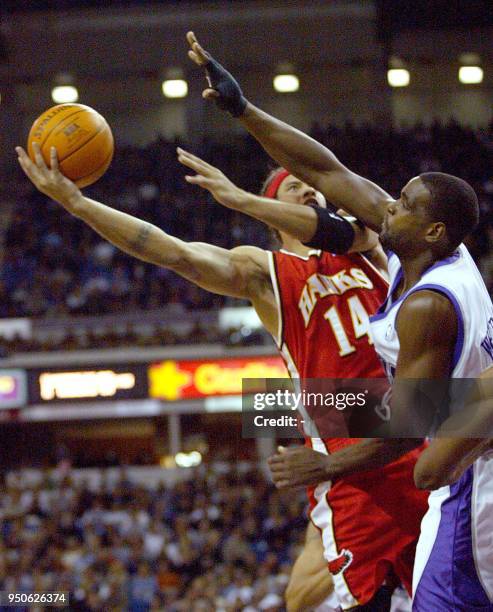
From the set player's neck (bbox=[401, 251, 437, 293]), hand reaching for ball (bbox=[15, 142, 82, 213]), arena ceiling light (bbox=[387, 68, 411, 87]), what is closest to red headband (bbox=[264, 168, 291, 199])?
hand reaching for ball (bbox=[15, 142, 82, 213])

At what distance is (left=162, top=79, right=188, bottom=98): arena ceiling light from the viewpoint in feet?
58.2

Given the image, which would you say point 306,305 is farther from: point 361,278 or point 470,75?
point 470,75

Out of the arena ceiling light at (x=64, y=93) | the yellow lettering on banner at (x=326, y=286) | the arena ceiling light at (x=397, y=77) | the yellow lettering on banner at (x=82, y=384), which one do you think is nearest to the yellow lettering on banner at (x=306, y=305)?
the yellow lettering on banner at (x=326, y=286)

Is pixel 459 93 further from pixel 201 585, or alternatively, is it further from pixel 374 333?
pixel 374 333

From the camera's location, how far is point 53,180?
11.9 feet

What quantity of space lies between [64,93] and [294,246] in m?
14.8

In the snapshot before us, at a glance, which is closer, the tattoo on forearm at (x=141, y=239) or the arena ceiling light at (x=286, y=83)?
the tattoo on forearm at (x=141, y=239)

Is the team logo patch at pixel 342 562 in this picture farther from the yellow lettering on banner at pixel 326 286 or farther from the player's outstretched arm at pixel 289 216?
the player's outstretched arm at pixel 289 216

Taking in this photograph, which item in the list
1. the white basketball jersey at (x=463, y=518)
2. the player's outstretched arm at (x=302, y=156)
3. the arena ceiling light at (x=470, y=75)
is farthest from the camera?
the arena ceiling light at (x=470, y=75)

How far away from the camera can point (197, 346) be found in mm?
13352

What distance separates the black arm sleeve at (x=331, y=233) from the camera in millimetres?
Answer: 3473

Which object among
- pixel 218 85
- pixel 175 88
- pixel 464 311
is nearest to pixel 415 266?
pixel 464 311

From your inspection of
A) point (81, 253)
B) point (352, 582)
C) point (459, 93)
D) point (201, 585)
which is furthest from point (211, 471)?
point (352, 582)

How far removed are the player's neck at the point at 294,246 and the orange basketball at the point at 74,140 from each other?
757mm
